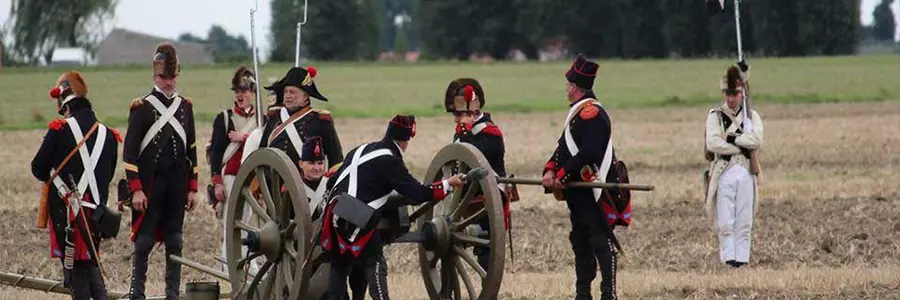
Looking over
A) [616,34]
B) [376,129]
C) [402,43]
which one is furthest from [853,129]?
[402,43]

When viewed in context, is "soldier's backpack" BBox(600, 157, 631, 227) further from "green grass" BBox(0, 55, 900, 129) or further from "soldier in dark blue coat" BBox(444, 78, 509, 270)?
"green grass" BBox(0, 55, 900, 129)

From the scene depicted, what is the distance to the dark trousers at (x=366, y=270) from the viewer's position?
32.5 ft

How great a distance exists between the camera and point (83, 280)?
11086 mm

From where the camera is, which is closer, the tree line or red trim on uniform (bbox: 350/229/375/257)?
red trim on uniform (bbox: 350/229/375/257)

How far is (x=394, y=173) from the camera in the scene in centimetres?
970

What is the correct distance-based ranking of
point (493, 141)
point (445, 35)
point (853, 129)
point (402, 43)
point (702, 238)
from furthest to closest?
point (402, 43)
point (445, 35)
point (853, 129)
point (702, 238)
point (493, 141)

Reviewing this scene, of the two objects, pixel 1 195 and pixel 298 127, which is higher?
pixel 298 127

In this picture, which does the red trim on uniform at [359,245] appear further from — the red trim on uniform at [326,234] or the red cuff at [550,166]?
the red cuff at [550,166]

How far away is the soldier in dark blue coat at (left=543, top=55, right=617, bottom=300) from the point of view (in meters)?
10.9

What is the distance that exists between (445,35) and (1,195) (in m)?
75.8

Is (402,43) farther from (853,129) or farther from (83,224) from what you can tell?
(83,224)

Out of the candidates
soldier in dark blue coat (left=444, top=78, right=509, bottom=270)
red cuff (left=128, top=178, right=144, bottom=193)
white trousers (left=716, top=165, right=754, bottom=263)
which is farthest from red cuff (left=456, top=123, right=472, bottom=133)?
white trousers (left=716, top=165, right=754, bottom=263)

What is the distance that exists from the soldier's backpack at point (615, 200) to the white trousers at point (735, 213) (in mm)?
2740

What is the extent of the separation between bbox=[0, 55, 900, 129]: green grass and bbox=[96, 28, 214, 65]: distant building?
23.5 m
